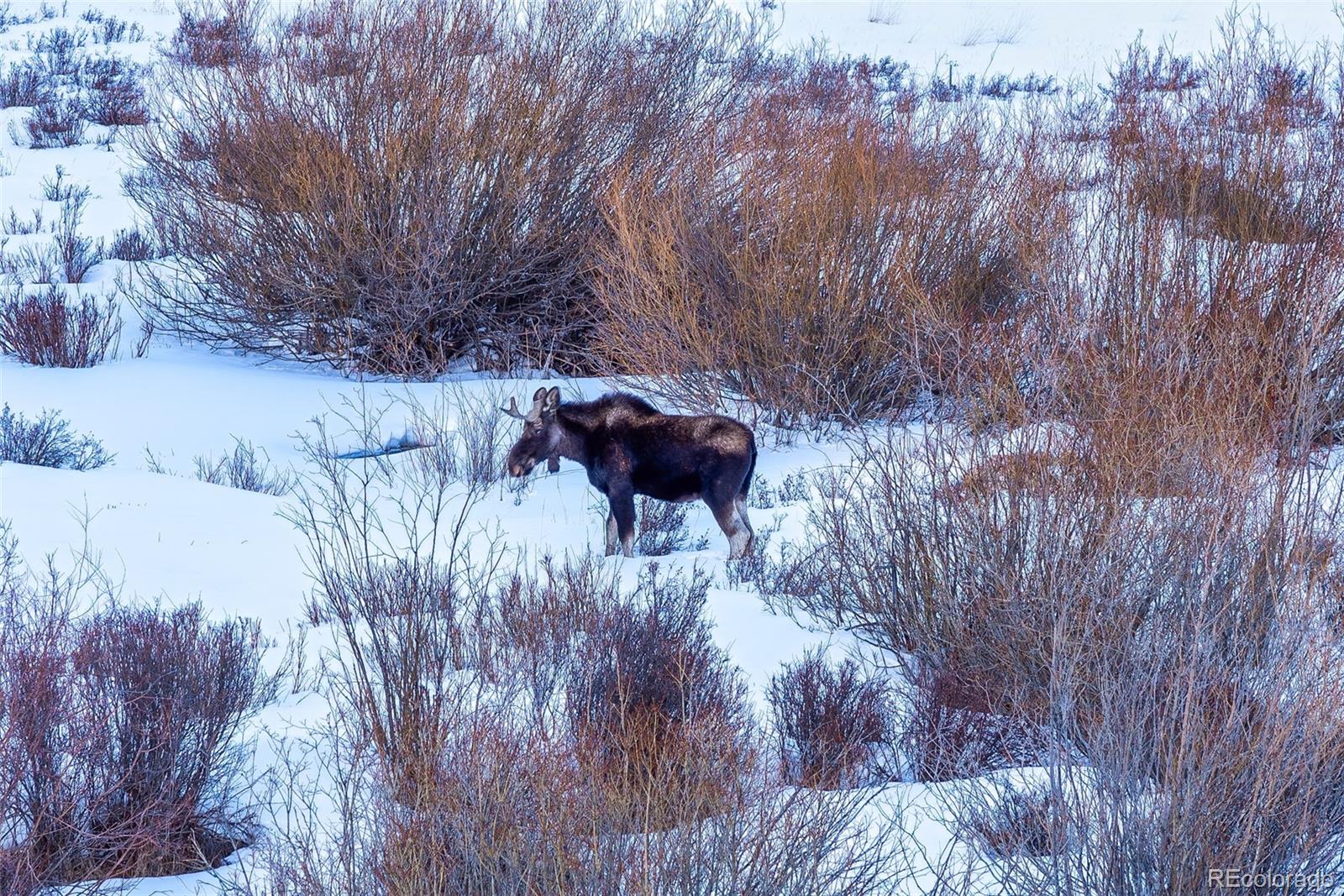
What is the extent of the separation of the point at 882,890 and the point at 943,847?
515 millimetres

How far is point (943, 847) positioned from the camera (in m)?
3.86

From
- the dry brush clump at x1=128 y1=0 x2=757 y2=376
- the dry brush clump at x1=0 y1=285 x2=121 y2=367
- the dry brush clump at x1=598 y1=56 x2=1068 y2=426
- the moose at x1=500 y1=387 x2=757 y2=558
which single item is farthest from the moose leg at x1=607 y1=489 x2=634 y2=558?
the dry brush clump at x1=0 y1=285 x2=121 y2=367

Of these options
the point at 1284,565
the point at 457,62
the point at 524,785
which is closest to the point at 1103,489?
the point at 1284,565

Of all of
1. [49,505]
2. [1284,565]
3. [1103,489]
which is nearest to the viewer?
[1284,565]

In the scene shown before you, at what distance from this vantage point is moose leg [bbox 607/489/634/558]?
741 centimetres

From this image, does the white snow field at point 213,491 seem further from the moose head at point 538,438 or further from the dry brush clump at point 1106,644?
the moose head at point 538,438

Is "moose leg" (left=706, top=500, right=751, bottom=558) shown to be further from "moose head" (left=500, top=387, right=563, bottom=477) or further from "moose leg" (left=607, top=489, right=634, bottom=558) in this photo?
"moose head" (left=500, top=387, right=563, bottom=477)

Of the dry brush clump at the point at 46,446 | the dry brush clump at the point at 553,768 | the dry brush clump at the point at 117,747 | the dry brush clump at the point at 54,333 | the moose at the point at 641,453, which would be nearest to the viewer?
the dry brush clump at the point at 553,768

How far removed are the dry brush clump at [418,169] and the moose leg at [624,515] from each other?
517 centimetres

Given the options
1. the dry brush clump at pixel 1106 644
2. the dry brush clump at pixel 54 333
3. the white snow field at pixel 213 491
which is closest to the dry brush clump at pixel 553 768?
the white snow field at pixel 213 491

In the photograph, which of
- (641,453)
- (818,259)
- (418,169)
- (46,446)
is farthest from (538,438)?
(418,169)

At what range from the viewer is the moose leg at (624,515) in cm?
741

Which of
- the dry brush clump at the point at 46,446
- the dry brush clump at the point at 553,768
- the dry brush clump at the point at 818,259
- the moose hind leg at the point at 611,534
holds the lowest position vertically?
the dry brush clump at the point at 46,446

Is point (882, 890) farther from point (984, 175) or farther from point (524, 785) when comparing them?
point (984, 175)
